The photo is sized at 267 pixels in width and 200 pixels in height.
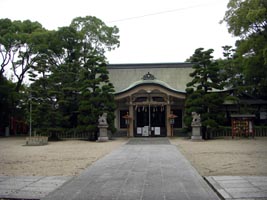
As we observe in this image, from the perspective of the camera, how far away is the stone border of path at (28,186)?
662cm

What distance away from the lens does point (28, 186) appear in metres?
7.49

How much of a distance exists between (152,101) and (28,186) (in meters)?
21.7

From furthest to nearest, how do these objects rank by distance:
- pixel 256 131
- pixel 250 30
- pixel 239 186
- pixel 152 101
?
1. pixel 152 101
2. pixel 256 131
3. pixel 250 30
4. pixel 239 186

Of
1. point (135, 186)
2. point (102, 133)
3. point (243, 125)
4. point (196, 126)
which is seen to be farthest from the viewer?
point (243, 125)

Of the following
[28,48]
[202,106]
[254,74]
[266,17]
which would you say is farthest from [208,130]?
[28,48]

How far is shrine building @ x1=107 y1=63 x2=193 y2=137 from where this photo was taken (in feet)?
92.2

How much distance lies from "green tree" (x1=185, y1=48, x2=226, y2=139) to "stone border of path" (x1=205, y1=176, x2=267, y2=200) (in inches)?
636

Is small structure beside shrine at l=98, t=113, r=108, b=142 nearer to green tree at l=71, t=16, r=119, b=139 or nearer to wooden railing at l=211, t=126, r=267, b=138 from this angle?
green tree at l=71, t=16, r=119, b=139

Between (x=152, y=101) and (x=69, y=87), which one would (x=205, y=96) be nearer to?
(x=152, y=101)

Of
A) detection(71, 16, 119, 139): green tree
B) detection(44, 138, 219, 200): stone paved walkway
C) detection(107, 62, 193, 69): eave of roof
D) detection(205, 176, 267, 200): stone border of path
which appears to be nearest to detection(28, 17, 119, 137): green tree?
detection(71, 16, 119, 139): green tree

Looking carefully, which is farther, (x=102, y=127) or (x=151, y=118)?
(x=151, y=118)

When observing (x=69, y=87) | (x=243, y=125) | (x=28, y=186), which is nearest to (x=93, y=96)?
(x=69, y=87)

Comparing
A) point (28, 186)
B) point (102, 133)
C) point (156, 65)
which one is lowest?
point (28, 186)

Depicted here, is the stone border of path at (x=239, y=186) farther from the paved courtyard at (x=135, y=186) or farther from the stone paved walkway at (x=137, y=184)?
the stone paved walkway at (x=137, y=184)
